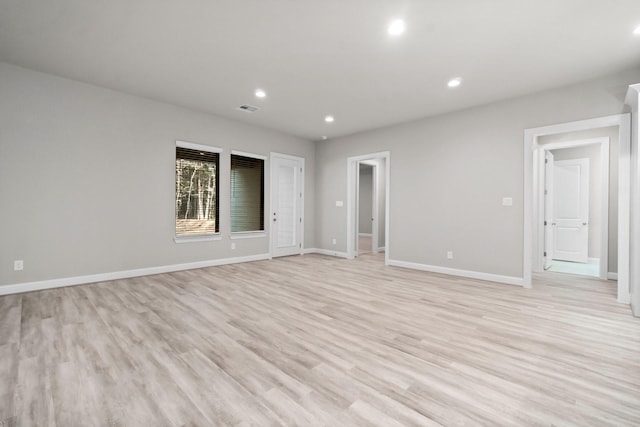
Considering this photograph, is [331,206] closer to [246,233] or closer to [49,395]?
[246,233]

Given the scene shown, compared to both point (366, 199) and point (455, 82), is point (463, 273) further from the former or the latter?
point (366, 199)

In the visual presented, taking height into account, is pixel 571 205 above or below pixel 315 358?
above

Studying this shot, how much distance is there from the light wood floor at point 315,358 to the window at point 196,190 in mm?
1649

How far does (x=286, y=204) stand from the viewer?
6859 mm

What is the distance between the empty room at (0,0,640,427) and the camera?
1.79 meters

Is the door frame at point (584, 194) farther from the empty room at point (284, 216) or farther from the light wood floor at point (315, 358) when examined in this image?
the light wood floor at point (315, 358)

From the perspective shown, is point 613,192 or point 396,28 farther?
point 613,192

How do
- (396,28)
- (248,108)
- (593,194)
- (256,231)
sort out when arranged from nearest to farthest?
(396,28) → (248,108) → (593,194) → (256,231)

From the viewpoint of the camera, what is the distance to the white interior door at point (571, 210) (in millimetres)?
6105

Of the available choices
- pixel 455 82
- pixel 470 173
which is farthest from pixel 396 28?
pixel 470 173

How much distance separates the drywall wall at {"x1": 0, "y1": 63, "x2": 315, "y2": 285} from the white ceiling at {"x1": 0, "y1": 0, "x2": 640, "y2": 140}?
38 cm

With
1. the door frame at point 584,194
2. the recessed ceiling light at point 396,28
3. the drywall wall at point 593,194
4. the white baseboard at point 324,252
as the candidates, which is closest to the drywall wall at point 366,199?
the white baseboard at point 324,252

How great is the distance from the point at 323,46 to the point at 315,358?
3.08 metres

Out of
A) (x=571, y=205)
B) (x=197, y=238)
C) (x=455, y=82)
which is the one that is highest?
(x=455, y=82)
